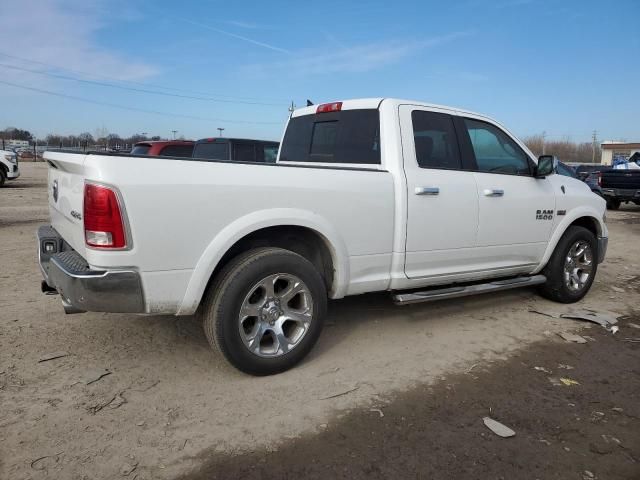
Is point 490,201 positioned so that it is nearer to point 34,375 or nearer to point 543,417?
point 543,417

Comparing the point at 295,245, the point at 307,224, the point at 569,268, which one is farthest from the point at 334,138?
the point at 569,268

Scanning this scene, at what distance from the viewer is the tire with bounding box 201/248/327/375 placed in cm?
321

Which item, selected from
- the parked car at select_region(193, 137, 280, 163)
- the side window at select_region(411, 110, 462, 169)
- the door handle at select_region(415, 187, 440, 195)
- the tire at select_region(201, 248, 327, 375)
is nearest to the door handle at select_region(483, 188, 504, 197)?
the side window at select_region(411, 110, 462, 169)

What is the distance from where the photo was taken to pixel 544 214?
501 centimetres

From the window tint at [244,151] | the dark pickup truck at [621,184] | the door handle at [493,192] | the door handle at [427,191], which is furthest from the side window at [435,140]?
the dark pickup truck at [621,184]

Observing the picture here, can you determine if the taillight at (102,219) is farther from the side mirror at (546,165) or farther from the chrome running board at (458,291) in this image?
the side mirror at (546,165)

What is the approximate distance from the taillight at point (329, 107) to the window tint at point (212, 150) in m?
5.07

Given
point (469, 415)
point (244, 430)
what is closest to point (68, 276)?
point (244, 430)

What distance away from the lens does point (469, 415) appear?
3072 mm

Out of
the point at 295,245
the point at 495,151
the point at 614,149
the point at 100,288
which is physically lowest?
the point at 100,288

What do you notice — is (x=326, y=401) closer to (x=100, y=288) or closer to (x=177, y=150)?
(x=100, y=288)

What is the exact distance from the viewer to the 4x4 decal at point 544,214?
4941 mm

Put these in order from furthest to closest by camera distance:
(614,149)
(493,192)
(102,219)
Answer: (614,149)
(493,192)
(102,219)

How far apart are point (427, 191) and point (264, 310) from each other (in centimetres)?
163
